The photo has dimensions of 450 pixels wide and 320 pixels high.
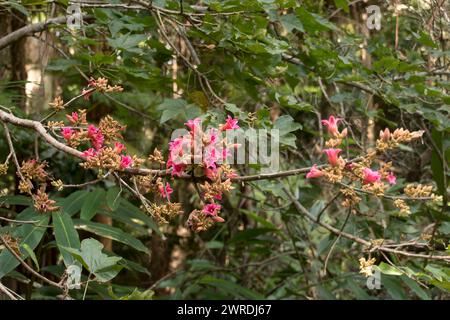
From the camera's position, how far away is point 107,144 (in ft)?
5.55

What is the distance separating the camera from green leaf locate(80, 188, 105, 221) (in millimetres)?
2463

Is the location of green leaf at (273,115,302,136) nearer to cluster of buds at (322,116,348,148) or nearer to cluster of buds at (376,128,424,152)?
cluster of buds at (322,116,348,148)

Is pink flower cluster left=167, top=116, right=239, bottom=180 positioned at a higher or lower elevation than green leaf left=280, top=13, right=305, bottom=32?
lower

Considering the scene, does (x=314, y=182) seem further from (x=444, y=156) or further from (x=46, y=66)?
(x=46, y=66)

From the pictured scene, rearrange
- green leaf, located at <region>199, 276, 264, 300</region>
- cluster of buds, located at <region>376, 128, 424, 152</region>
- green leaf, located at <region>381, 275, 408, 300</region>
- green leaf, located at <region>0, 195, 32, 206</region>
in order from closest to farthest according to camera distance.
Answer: cluster of buds, located at <region>376, 128, 424, 152</region>
green leaf, located at <region>0, 195, 32, 206</region>
green leaf, located at <region>381, 275, 408, 300</region>
green leaf, located at <region>199, 276, 264, 300</region>

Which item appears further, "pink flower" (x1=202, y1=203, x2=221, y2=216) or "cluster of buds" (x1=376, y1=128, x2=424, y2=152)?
"pink flower" (x1=202, y1=203, x2=221, y2=216)

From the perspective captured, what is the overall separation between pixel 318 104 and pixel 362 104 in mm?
766

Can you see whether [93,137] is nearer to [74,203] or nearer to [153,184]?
[153,184]

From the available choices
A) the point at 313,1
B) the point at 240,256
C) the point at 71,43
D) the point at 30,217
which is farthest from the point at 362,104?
the point at 240,256

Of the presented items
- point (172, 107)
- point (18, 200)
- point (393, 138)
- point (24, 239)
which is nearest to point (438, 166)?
point (393, 138)

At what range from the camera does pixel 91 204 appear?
2559mm

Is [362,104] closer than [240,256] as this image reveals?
Yes

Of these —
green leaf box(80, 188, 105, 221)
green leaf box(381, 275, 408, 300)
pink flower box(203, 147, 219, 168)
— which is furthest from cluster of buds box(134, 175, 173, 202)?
green leaf box(381, 275, 408, 300)
